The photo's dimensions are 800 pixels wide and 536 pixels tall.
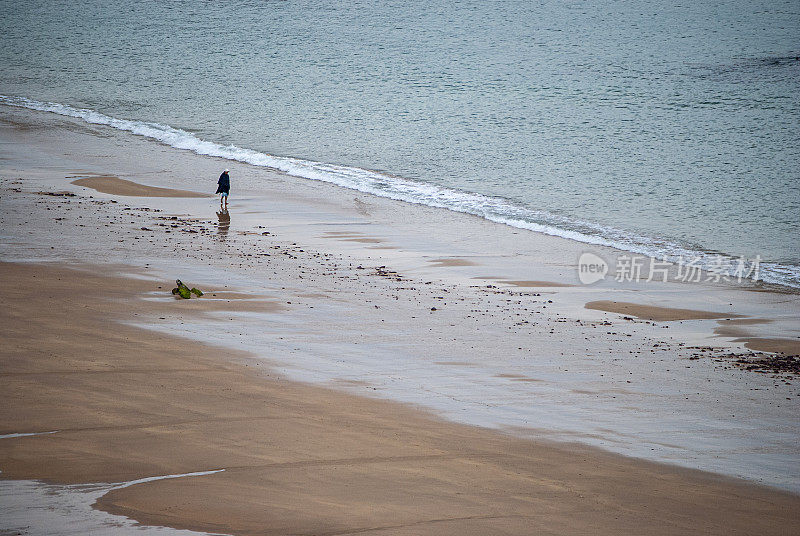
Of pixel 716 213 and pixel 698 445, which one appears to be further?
pixel 716 213

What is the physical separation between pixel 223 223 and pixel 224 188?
1.48m

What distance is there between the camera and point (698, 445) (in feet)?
23.4

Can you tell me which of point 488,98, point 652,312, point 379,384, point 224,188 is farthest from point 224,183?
point 488,98

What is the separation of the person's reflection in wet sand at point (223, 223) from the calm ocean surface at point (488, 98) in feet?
17.1

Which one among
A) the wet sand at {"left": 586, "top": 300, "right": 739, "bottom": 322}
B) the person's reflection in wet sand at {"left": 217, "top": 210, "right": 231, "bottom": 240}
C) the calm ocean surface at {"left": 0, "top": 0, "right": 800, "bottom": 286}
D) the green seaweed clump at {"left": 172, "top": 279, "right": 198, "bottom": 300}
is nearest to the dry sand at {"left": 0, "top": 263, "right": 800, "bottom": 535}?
the green seaweed clump at {"left": 172, "top": 279, "right": 198, "bottom": 300}

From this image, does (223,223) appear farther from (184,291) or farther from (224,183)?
(184,291)

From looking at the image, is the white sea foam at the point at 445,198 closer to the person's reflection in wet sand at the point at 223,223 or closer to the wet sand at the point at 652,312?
the wet sand at the point at 652,312

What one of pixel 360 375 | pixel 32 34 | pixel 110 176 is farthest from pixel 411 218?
A: pixel 32 34

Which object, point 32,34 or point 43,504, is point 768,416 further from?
point 32,34

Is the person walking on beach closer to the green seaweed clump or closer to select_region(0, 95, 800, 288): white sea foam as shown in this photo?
select_region(0, 95, 800, 288): white sea foam

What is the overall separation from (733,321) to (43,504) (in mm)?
9967

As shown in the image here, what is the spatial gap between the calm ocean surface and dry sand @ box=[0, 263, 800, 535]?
10.1 meters

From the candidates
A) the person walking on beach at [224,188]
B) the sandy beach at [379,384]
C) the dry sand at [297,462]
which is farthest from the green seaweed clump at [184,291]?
the person walking on beach at [224,188]

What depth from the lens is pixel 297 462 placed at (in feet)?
19.1
